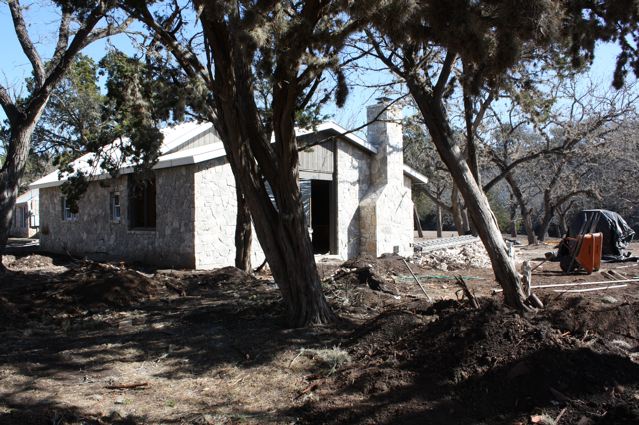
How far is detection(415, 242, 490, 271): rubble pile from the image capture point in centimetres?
1619

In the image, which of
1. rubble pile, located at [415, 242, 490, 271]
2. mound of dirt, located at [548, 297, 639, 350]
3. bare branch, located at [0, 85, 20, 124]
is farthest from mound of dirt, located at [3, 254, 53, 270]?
mound of dirt, located at [548, 297, 639, 350]

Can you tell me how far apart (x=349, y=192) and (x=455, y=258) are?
3.94 m

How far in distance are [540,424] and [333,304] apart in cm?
509

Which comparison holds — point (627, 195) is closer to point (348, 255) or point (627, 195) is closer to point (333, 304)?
point (348, 255)

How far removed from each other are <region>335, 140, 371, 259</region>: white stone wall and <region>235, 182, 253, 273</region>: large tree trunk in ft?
17.3

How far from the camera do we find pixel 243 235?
12844mm

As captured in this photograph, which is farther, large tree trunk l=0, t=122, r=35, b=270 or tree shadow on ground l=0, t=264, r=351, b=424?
large tree trunk l=0, t=122, r=35, b=270

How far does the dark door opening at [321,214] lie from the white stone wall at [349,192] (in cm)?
152

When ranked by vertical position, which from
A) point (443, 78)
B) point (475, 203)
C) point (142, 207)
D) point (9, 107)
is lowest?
point (475, 203)

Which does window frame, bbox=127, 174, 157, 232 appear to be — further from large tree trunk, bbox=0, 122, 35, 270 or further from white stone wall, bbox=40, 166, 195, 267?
large tree trunk, bbox=0, 122, 35, 270

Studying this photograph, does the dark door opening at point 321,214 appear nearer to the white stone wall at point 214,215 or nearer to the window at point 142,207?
the white stone wall at point 214,215

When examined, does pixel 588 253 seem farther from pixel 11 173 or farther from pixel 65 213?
pixel 65 213

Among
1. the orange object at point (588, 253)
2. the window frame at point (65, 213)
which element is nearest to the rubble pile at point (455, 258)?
the orange object at point (588, 253)

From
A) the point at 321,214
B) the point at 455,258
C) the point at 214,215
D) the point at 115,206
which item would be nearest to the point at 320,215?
the point at 321,214
